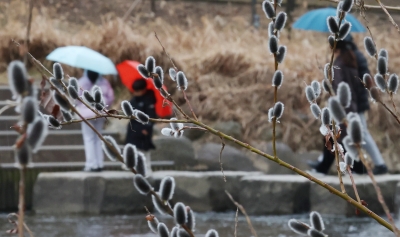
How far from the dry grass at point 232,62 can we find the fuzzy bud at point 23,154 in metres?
7.80

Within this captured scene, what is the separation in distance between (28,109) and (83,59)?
261 inches

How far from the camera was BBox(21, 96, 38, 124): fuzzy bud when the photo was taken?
80 cm

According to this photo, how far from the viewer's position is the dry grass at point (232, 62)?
9141 millimetres

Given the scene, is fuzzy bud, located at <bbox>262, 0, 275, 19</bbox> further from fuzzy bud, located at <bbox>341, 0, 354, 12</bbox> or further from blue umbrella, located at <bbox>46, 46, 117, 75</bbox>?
blue umbrella, located at <bbox>46, 46, 117, 75</bbox>

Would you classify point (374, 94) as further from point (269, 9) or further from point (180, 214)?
point (180, 214)

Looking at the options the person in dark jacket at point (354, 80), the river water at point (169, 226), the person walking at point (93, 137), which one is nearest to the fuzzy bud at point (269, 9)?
the river water at point (169, 226)

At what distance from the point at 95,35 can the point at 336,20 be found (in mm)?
9786

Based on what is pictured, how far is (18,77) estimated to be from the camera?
0.81 metres

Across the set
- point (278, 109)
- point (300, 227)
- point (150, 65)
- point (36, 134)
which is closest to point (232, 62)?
point (150, 65)

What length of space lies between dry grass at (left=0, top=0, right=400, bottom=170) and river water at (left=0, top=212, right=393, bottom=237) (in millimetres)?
2235

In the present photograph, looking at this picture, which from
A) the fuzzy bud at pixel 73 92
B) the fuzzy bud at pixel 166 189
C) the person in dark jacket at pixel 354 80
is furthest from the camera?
the person in dark jacket at pixel 354 80

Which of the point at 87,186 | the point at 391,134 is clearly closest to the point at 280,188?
the point at 87,186

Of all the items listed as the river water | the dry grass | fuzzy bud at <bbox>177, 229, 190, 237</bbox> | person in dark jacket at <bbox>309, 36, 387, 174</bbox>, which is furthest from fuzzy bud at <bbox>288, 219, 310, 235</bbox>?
the dry grass

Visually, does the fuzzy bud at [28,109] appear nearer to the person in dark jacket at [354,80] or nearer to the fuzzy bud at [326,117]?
the fuzzy bud at [326,117]
